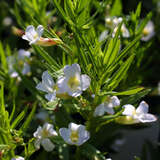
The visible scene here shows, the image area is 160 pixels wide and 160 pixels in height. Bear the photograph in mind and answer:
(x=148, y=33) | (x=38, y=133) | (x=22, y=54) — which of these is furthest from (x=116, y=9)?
(x=38, y=133)

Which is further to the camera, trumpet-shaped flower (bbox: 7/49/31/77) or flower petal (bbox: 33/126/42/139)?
trumpet-shaped flower (bbox: 7/49/31/77)

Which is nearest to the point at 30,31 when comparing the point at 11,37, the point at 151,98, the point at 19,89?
the point at 19,89

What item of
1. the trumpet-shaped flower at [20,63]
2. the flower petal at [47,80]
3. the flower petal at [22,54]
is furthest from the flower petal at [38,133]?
the flower petal at [22,54]

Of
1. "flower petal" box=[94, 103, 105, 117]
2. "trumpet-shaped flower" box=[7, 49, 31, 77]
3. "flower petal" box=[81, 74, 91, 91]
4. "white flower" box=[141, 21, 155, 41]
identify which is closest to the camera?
"flower petal" box=[81, 74, 91, 91]

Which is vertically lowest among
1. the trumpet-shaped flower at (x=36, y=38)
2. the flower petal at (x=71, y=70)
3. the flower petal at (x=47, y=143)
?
the flower petal at (x=47, y=143)

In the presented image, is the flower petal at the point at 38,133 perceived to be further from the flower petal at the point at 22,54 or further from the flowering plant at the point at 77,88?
the flower petal at the point at 22,54

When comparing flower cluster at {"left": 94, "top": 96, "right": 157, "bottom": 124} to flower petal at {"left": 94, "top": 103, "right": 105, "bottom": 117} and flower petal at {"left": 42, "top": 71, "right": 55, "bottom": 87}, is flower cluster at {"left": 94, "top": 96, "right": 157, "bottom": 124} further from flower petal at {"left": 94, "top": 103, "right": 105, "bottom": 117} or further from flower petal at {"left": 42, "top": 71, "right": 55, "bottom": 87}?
flower petal at {"left": 42, "top": 71, "right": 55, "bottom": 87}

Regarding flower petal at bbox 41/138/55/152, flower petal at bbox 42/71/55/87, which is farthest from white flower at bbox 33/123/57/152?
flower petal at bbox 42/71/55/87
